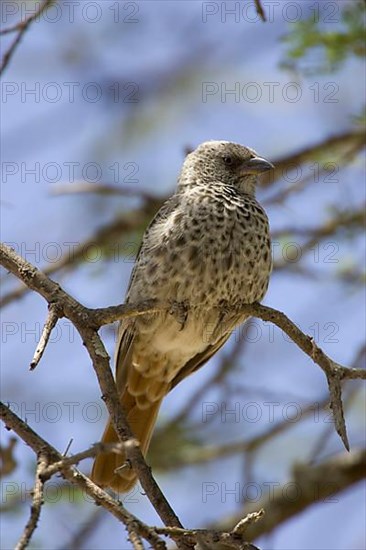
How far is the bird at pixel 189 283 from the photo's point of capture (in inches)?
177

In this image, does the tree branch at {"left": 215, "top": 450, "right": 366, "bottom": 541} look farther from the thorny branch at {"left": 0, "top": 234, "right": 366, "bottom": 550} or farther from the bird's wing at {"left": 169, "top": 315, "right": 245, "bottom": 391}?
the thorny branch at {"left": 0, "top": 234, "right": 366, "bottom": 550}

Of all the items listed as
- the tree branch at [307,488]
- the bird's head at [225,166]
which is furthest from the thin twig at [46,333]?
the tree branch at [307,488]

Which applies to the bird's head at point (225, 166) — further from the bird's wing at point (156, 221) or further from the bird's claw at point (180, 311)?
the bird's claw at point (180, 311)

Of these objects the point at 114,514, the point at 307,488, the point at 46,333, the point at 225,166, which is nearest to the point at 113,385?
the point at 46,333

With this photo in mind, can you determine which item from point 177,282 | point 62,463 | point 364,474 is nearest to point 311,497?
point 364,474

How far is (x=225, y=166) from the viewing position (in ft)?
17.4

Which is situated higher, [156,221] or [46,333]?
[156,221]

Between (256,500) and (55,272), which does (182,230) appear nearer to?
(55,272)

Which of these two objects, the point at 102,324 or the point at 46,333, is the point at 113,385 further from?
the point at 46,333

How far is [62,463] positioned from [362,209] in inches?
151

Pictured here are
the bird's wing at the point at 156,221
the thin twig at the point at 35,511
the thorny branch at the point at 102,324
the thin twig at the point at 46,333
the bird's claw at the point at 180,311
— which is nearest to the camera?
the thin twig at the point at 35,511

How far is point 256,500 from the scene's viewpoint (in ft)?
17.7

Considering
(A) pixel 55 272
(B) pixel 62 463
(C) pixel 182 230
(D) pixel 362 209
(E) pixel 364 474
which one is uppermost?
(D) pixel 362 209

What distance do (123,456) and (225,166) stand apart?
1785 millimetres
